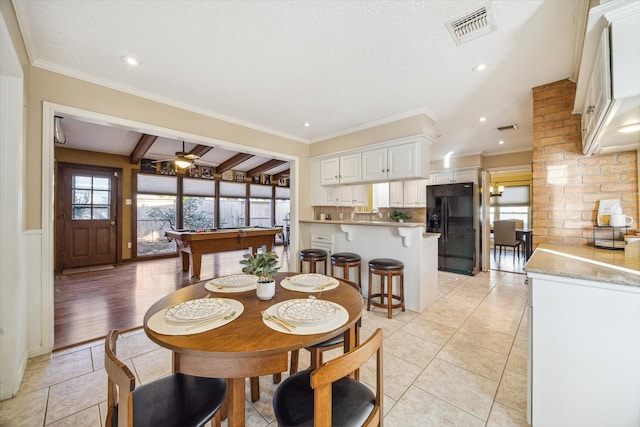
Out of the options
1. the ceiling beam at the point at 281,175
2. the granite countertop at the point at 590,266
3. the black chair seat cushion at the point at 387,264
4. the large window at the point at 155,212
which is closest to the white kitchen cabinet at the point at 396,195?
the black chair seat cushion at the point at 387,264

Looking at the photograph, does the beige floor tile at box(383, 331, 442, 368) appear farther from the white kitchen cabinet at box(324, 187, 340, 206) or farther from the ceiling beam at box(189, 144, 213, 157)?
the ceiling beam at box(189, 144, 213, 157)

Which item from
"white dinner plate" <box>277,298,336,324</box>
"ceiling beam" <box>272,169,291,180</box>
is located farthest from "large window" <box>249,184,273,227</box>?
"white dinner plate" <box>277,298,336,324</box>

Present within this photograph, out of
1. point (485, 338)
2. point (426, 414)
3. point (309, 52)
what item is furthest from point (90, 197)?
point (485, 338)

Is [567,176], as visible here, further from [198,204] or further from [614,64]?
[198,204]

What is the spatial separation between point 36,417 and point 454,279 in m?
5.20

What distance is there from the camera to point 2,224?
65.6 inches

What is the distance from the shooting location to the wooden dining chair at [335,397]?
80 centimetres

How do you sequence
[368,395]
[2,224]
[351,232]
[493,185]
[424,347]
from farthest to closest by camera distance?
[493,185], [351,232], [424,347], [2,224], [368,395]

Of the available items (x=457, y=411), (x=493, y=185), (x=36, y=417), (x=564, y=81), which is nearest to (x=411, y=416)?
(x=457, y=411)

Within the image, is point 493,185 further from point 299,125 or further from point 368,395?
point 368,395

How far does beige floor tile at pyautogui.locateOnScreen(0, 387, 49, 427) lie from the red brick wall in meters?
4.09

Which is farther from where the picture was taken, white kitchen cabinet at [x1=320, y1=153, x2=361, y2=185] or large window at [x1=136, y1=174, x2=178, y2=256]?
large window at [x1=136, y1=174, x2=178, y2=256]

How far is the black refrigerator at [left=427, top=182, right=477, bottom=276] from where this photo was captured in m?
4.85

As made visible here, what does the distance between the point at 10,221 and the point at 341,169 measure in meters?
3.51
